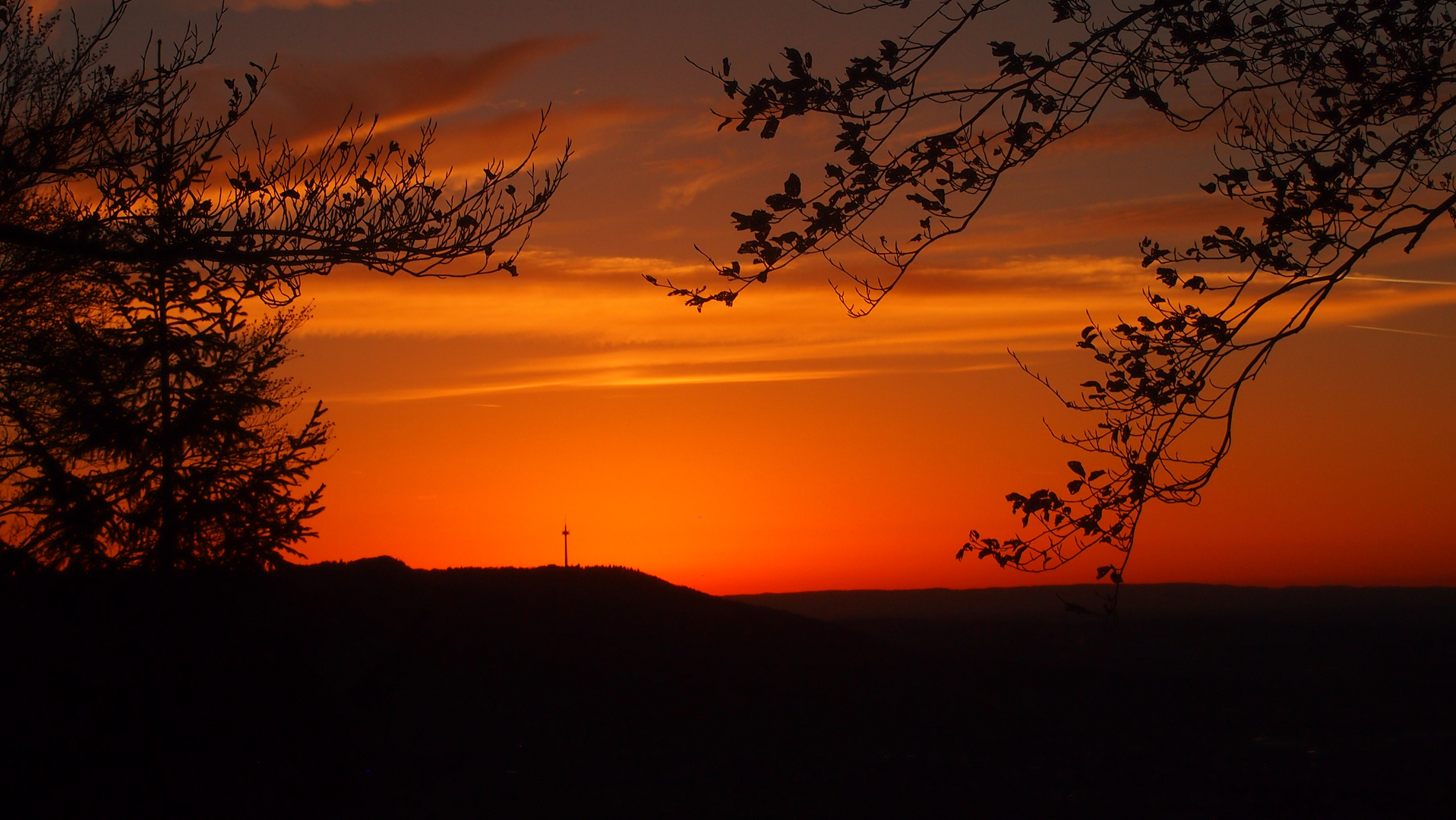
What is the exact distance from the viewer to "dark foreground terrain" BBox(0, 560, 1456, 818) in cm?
1121

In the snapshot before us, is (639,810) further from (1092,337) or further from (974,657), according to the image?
(974,657)

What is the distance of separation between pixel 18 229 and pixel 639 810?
3010 centimetres

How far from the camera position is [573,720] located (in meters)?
41.3

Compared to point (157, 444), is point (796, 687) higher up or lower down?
lower down

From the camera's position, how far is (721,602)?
5678 cm

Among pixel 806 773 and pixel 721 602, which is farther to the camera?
pixel 721 602

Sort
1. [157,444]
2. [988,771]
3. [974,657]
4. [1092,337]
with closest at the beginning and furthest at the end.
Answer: [1092,337], [157,444], [988,771], [974,657]

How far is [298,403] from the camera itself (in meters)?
27.4

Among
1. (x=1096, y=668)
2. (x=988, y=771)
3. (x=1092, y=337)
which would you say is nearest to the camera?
(x=1092, y=337)

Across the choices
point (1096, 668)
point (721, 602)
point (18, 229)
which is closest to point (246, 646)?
point (18, 229)

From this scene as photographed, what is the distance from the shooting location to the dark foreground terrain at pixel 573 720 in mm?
11211

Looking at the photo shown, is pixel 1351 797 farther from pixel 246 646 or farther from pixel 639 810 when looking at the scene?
pixel 246 646

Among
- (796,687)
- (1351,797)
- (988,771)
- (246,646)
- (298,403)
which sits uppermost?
(298,403)

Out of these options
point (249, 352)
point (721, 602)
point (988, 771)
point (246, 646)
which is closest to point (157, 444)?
point (249, 352)
